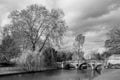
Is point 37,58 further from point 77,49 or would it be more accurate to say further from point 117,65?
point 77,49

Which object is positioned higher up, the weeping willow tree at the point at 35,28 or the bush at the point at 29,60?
the weeping willow tree at the point at 35,28

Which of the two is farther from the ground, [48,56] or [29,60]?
[48,56]

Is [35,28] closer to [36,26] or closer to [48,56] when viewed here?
[36,26]

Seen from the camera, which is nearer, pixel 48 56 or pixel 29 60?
pixel 29 60

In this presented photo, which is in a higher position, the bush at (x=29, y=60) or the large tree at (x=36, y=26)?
the large tree at (x=36, y=26)

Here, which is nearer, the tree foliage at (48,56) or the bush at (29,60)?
the bush at (29,60)

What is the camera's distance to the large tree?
104ft

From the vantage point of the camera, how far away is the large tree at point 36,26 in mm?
31727

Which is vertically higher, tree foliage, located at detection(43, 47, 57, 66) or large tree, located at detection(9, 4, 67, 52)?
large tree, located at detection(9, 4, 67, 52)

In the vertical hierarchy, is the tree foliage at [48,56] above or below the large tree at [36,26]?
below

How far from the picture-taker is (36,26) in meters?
33.3

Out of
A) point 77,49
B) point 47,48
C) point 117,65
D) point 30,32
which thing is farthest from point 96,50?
point 30,32

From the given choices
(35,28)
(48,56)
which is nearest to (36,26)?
(35,28)

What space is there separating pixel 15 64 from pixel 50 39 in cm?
926
